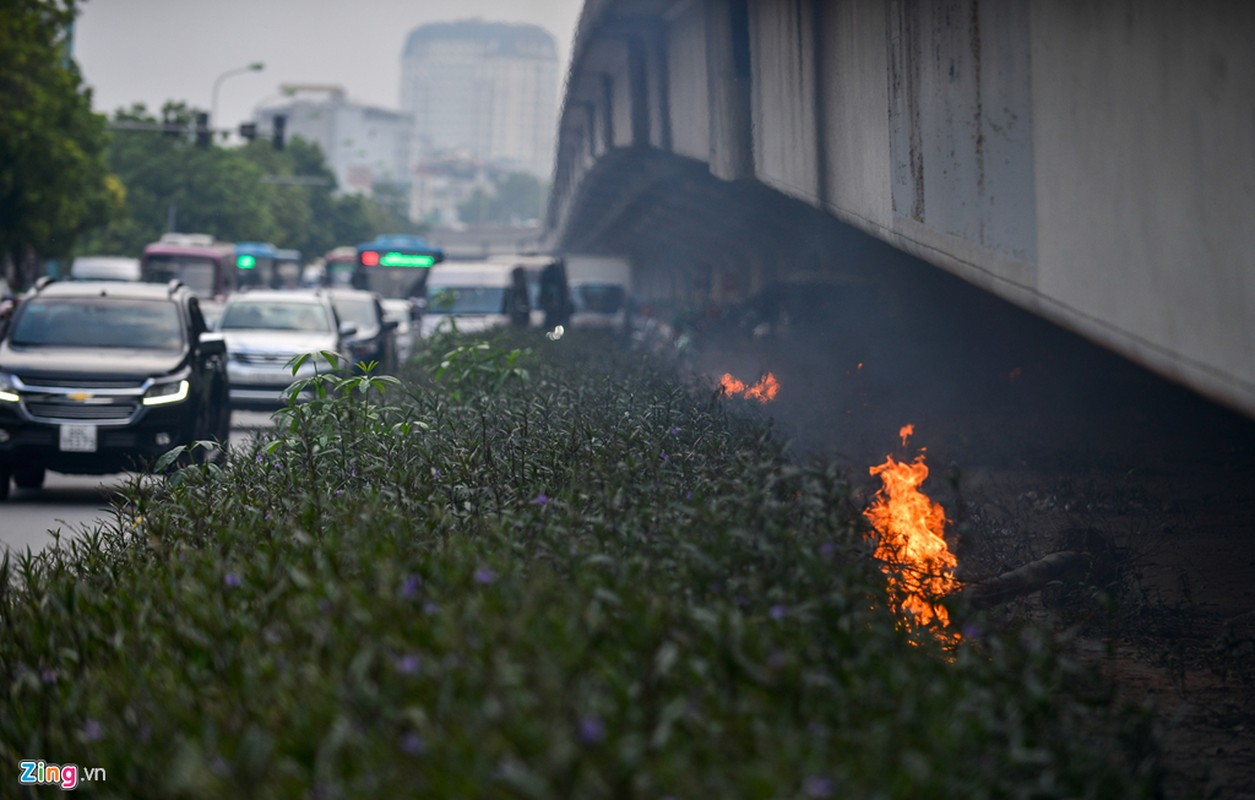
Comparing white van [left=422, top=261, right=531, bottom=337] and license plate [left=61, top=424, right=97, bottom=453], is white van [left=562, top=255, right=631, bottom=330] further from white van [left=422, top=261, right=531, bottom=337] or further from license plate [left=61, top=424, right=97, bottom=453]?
license plate [left=61, top=424, right=97, bottom=453]

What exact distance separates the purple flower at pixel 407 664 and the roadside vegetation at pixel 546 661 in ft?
0.06

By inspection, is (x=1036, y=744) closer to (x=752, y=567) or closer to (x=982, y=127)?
(x=752, y=567)

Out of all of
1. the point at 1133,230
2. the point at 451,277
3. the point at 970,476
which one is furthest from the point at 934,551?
the point at 451,277

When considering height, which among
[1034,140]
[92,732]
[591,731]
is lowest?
[92,732]

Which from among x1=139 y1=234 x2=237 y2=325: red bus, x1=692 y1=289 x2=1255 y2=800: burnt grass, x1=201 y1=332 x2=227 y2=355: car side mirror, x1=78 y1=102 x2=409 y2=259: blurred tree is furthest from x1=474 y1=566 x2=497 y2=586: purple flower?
x1=78 y1=102 x2=409 y2=259: blurred tree

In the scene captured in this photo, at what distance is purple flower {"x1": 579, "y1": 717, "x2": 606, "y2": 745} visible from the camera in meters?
3.51

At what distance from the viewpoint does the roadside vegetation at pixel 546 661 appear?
362cm

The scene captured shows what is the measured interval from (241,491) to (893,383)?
15.4 metres

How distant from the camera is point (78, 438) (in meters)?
13.7

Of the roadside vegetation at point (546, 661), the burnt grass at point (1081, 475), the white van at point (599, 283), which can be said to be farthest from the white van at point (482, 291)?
the roadside vegetation at point (546, 661)

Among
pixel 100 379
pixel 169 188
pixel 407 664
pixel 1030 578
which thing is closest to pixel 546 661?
pixel 407 664

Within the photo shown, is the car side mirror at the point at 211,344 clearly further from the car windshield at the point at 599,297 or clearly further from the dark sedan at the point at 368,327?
the car windshield at the point at 599,297

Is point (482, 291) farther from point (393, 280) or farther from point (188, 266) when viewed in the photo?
point (188, 266)

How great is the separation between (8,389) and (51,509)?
1133 millimetres
